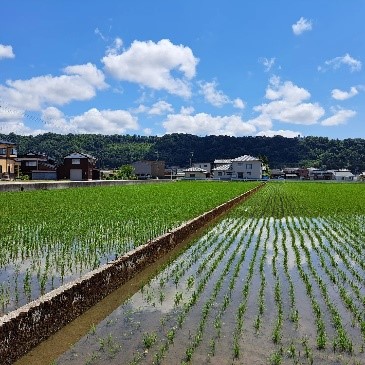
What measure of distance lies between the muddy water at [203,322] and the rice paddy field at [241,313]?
14 mm

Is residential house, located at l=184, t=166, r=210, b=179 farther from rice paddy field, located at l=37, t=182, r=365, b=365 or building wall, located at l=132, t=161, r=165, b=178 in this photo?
rice paddy field, located at l=37, t=182, r=365, b=365

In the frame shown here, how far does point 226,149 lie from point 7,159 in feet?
381

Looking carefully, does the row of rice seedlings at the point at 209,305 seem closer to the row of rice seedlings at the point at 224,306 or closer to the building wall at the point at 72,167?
the row of rice seedlings at the point at 224,306

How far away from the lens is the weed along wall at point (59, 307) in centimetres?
471

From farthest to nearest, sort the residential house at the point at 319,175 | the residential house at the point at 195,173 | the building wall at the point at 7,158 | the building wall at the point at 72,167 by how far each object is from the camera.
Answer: the residential house at the point at 319,175
the residential house at the point at 195,173
the building wall at the point at 72,167
the building wall at the point at 7,158

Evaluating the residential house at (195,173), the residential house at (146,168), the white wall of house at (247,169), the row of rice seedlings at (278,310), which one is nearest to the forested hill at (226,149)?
the residential house at (146,168)

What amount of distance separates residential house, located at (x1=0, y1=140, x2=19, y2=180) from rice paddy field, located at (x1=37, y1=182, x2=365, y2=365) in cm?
4546

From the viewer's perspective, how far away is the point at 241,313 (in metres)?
6.11

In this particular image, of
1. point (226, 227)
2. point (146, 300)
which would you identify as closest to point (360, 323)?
point (146, 300)

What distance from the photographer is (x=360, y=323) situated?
18.9 feet

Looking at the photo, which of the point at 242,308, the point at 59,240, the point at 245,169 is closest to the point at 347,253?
the point at 242,308

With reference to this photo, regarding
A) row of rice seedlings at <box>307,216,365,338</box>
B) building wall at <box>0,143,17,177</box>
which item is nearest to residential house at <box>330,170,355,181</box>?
building wall at <box>0,143,17,177</box>

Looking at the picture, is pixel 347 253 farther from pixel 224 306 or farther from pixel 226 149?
pixel 226 149

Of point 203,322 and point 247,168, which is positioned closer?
point 203,322
